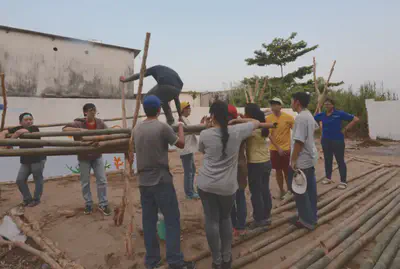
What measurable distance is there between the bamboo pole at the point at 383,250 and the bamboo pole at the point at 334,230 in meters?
0.38

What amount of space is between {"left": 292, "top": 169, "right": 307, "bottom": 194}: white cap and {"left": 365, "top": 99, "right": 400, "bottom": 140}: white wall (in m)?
13.2

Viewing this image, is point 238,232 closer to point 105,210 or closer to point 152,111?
point 152,111

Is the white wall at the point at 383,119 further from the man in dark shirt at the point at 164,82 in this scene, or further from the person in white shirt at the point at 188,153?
the man in dark shirt at the point at 164,82

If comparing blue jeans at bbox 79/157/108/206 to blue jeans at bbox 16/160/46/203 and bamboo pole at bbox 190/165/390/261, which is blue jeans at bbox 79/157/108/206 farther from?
bamboo pole at bbox 190/165/390/261

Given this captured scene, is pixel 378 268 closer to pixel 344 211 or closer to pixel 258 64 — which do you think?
pixel 344 211

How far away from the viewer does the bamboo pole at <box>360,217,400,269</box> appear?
253cm

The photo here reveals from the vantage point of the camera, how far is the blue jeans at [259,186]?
3443 mm

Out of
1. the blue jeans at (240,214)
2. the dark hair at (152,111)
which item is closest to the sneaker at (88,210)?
the blue jeans at (240,214)

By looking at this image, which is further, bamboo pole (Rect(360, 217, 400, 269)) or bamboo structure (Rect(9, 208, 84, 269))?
bamboo structure (Rect(9, 208, 84, 269))

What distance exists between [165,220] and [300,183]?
1.79 metres

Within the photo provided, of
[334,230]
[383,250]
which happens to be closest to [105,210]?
[334,230]

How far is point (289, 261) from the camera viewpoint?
2656 millimetres

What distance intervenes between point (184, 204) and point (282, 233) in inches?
77.5

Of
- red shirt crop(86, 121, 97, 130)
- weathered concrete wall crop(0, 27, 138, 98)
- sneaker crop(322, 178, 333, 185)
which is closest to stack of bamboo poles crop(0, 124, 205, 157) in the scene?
red shirt crop(86, 121, 97, 130)
